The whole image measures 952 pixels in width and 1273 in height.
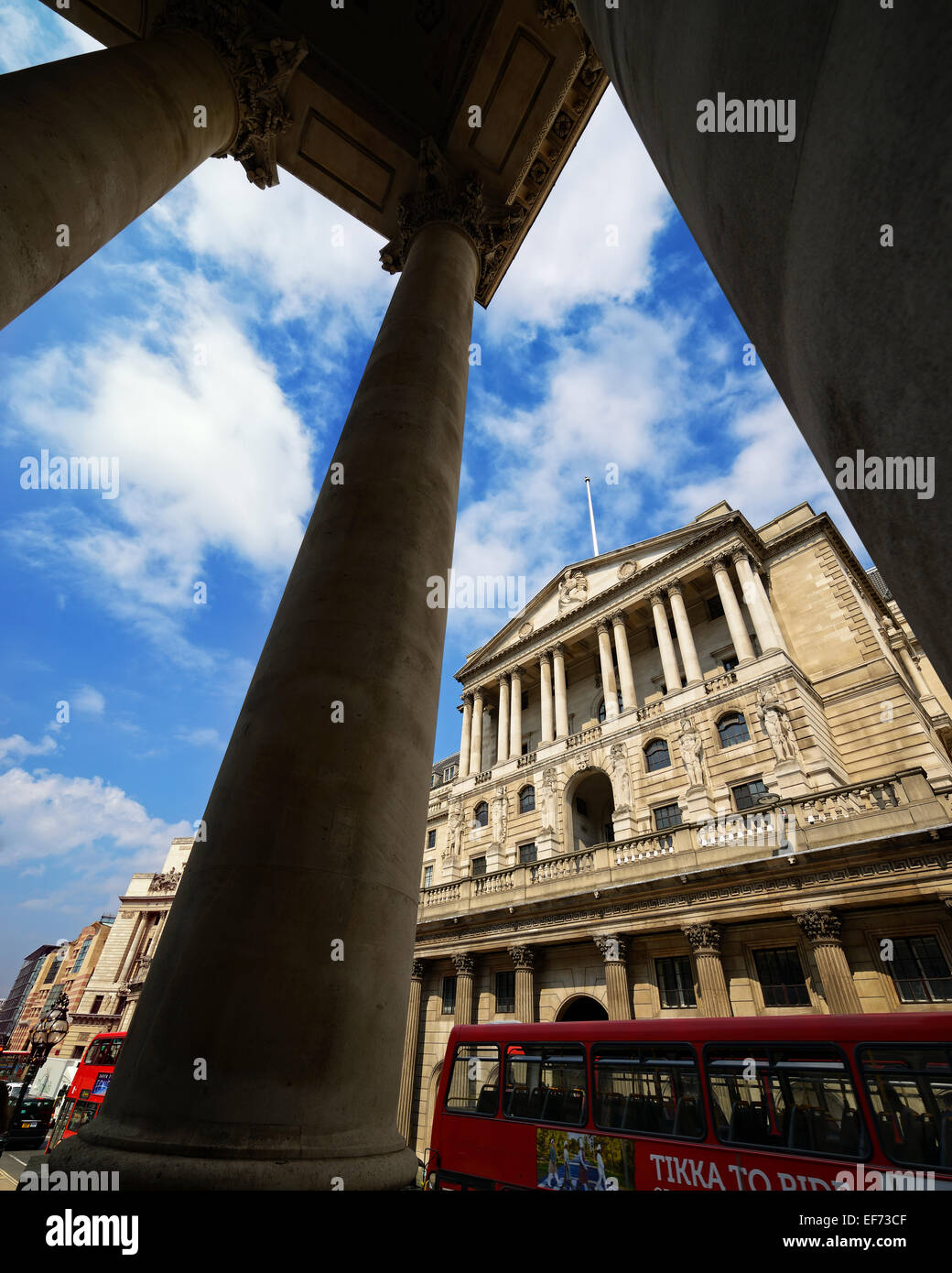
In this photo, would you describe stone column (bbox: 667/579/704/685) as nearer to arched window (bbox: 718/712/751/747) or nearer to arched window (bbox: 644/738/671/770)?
arched window (bbox: 718/712/751/747)

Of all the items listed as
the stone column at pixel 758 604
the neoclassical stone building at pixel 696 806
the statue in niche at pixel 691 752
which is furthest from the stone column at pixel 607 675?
the stone column at pixel 758 604

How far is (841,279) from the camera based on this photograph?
1270mm

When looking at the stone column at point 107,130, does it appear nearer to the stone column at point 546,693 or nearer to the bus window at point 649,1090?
the bus window at point 649,1090

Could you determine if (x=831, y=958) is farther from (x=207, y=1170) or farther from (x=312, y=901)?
(x=207, y=1170)

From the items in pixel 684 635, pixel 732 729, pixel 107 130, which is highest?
pixel 684 635

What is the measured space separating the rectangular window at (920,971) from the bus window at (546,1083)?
9336mm

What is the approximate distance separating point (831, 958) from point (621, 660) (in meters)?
15.3

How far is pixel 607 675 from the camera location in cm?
2869

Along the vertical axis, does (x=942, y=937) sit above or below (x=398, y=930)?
above

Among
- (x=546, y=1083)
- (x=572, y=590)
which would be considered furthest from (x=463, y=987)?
(x=572, y=590)
